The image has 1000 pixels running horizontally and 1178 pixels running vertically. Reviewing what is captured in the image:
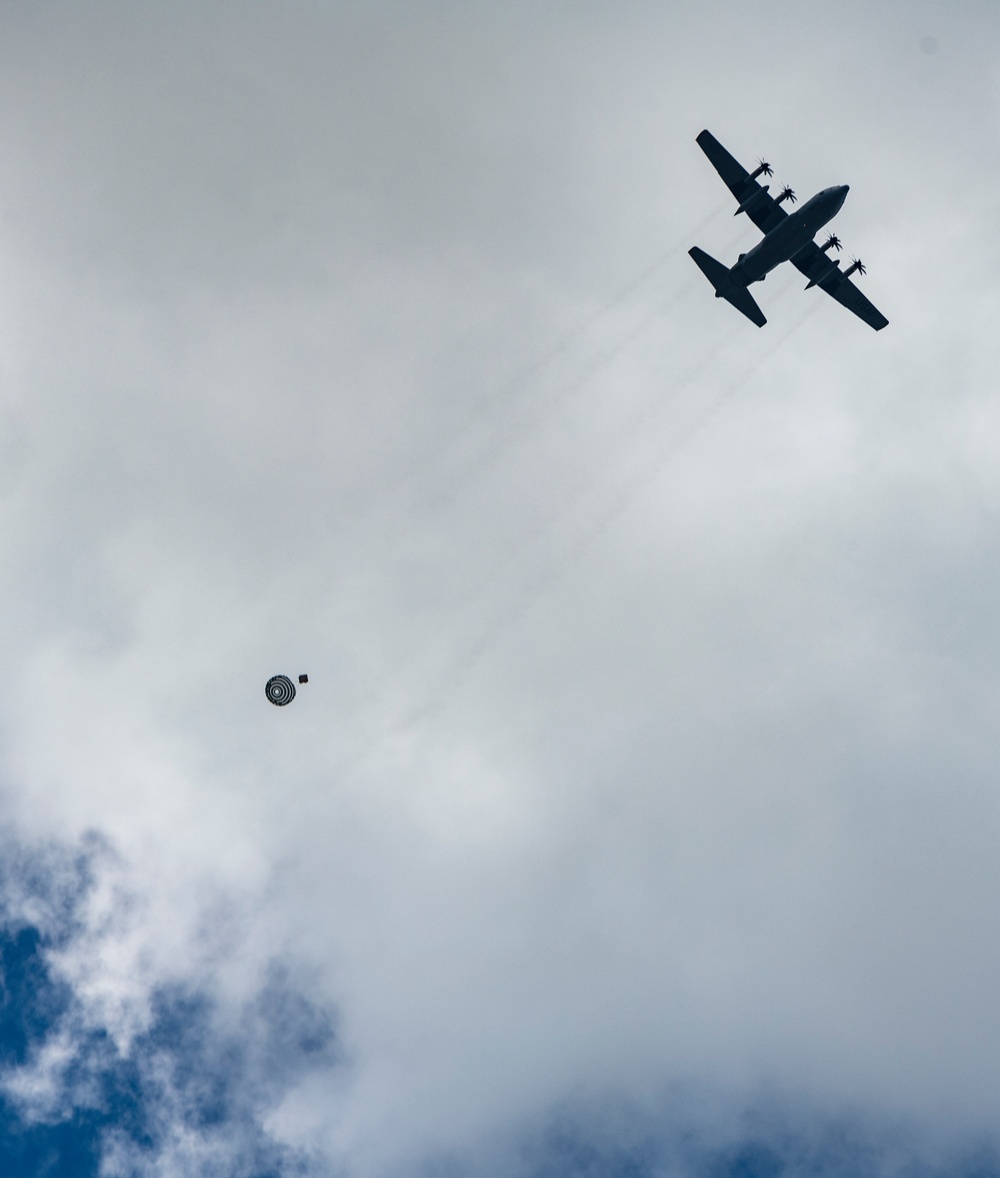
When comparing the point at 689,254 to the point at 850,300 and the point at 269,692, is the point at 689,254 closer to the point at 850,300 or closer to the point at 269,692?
the point at 850,300

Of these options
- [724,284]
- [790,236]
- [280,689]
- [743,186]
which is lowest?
[280,689]

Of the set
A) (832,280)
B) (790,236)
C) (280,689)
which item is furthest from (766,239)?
(280,689)

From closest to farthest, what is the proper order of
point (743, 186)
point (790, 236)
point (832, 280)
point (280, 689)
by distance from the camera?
point (280, 689) < point (790, 236) < point (743, 186) < point (832, 280)

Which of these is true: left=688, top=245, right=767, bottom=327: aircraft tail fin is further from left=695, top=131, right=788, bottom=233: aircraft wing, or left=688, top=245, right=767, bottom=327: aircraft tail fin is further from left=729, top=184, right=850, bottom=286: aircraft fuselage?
left=695, top=131, right=788, bottom=233: aircraft wing

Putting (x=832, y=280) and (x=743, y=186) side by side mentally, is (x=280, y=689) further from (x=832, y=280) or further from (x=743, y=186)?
(x=832, y=280)

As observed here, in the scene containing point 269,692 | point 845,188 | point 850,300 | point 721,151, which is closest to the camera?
point 269,692

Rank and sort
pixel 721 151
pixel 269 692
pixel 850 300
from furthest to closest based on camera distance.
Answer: pixel 850 300
pixel 721 151
pixel 269 692

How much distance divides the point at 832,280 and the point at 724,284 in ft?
45.7

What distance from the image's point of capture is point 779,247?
4161 inches

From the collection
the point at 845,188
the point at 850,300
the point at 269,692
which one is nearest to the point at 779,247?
the point at 845,188

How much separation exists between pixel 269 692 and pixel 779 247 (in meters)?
65.7

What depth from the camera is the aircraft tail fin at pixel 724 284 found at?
110m

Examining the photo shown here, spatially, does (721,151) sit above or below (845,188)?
above

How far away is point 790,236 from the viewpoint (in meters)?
104
